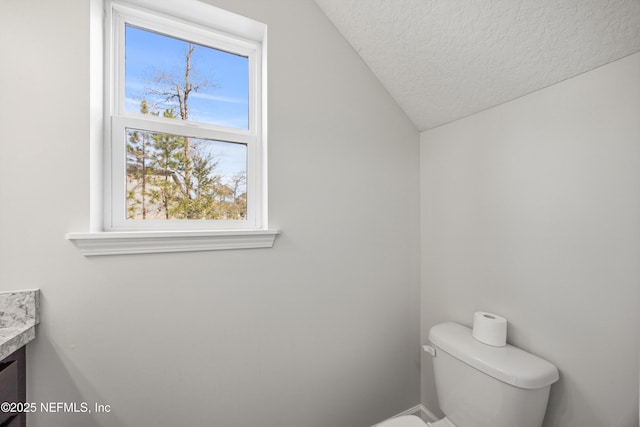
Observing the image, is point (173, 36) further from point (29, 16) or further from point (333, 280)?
point (333, 280)

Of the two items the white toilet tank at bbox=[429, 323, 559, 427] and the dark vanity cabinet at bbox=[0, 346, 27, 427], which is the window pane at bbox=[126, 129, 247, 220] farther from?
the white toilet tank at bbox=[429, 323, 559, 427]

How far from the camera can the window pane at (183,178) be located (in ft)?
3.59

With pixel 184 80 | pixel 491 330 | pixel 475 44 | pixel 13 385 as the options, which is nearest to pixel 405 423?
pixel 491 330

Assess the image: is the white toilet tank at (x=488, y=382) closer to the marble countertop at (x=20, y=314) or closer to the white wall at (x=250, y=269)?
the white wall at (x=250, y=269)

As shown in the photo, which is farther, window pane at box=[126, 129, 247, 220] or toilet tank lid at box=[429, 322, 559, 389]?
window pane at box=[126, 129, 247, 220]

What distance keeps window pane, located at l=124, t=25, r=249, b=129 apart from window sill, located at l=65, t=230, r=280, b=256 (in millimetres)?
531

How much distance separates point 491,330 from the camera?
1117 mm

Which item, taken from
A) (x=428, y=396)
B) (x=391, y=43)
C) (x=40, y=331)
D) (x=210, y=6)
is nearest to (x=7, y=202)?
(x=40, y=331)

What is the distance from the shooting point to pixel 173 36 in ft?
3.84

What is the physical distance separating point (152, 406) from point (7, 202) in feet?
2.81

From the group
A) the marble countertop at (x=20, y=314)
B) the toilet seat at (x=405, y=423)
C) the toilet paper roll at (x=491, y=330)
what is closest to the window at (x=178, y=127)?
the marble countertop at (x=20, y=314)

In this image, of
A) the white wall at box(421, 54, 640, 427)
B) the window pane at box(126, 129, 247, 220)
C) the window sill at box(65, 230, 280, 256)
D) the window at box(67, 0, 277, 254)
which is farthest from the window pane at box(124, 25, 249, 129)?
the white wall at box(421, 54, 640, 427)

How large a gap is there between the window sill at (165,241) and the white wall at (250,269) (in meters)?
0.04

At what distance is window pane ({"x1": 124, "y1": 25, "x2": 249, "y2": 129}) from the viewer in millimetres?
1116
